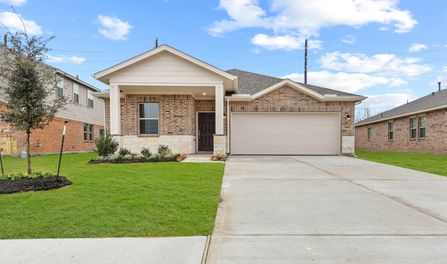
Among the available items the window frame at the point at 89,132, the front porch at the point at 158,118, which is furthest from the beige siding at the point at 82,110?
the front porch at the point at 158,118

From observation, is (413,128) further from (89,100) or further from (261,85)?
(89,100)

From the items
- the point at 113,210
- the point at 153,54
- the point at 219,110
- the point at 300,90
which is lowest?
the point at 113,210

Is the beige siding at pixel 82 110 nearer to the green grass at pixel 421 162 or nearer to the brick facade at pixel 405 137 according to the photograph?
the green grass at pixel 421 162

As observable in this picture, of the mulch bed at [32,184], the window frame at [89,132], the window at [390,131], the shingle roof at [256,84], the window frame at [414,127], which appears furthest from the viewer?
the window frame at [89,132]

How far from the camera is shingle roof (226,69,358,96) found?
1726cm

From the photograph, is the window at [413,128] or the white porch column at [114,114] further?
the window at [413,128]

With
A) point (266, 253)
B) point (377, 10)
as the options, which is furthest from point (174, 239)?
point (377, 10)

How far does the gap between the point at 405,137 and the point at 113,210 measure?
860 inches

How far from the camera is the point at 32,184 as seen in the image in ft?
20.9

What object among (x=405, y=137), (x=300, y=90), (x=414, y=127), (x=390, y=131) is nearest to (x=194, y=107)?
(x=300, y=90)

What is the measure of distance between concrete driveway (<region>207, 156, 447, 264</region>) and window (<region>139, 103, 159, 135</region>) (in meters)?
8.95

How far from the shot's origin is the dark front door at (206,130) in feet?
55.1

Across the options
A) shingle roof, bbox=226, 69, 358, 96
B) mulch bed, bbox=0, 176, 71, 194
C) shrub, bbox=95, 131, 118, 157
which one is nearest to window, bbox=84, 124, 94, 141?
shingle roof, bbox=226, 69, 358, 96

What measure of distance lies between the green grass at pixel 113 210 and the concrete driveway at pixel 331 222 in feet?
1.52
